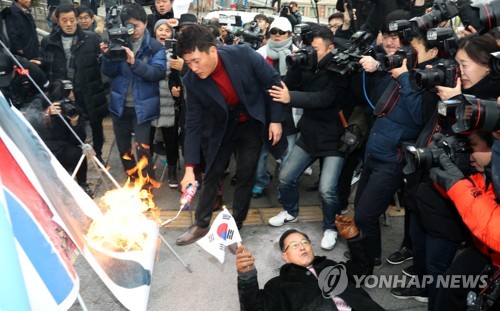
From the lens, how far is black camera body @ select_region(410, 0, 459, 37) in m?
3.81

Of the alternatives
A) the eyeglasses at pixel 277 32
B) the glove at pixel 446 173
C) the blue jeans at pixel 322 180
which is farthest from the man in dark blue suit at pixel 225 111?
the glove at pixel 446 173

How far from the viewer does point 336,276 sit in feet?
11.6

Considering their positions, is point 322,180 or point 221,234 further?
point 322,180

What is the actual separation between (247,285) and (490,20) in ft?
7.40

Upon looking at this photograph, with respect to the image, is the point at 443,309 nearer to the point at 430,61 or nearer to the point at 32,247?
the point at 430,61

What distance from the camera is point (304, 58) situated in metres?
4.73

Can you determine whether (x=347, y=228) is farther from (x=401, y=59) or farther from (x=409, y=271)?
(x=401, y=59)

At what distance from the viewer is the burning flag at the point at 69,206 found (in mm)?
2713

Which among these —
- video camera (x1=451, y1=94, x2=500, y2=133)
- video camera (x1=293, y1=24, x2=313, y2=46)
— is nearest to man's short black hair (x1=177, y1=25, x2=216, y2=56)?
video camera (x1=293, y1=24, x2=313, y2=46)

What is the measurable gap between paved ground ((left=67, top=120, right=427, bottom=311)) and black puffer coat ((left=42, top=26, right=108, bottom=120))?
116 cm

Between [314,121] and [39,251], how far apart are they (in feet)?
10.2

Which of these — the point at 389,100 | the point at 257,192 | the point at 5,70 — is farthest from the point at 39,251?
the point at 257,192

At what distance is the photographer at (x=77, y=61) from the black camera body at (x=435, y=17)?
4.13m

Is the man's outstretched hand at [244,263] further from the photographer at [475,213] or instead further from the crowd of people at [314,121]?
the photographer at [475,213]
